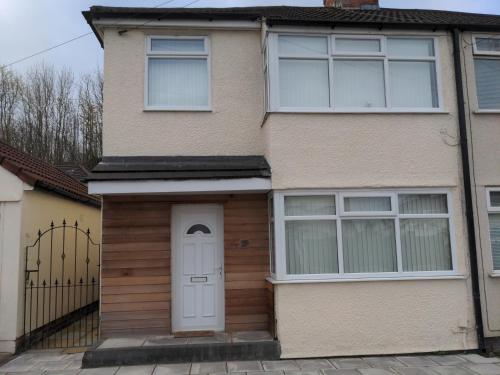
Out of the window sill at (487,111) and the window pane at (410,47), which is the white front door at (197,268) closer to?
the window pane at (410,47)

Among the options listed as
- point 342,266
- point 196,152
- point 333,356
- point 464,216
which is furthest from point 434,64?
point 333,356

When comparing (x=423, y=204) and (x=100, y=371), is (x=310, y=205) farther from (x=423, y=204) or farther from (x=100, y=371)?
(x=100, y=371)

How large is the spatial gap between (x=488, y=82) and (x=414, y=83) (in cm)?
153

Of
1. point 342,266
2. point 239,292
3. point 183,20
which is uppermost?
point 183,20

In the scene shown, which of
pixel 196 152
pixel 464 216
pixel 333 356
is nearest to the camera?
pixel 333 356

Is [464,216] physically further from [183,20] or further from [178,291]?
[183,20]

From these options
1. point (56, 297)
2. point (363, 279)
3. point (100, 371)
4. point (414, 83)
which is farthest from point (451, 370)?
point (56, 297)

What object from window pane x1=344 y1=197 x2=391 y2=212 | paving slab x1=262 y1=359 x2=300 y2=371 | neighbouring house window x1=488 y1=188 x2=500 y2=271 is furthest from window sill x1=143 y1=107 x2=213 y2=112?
neighbouring house window x1=488 y1=188 x2=500 y2=271

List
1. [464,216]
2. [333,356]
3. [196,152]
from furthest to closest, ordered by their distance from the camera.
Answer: [196,152], [464,216], [333,356]

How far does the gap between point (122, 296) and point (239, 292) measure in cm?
203

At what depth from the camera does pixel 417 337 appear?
6.51 metres

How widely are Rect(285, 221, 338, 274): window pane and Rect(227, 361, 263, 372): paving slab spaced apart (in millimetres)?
1506

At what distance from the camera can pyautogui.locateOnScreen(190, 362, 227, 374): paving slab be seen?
5777 millimetres

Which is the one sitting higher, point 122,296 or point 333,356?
point 122,296
